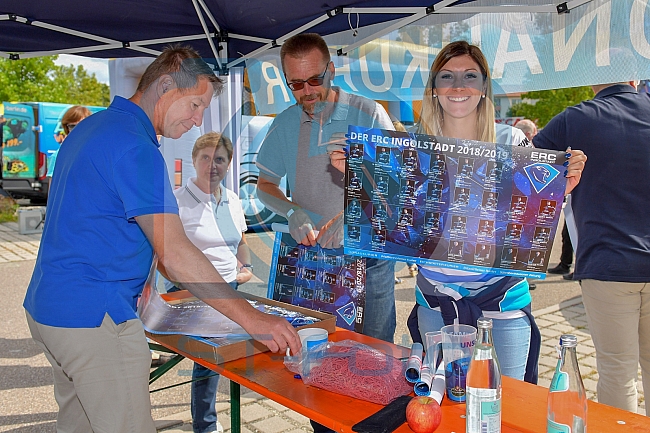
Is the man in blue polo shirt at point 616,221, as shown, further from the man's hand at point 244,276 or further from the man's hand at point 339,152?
the man's hand at point 244,276

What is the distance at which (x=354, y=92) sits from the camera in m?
2.31

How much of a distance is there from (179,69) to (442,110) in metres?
0.86

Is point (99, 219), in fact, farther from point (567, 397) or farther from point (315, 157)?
point (567, 397)

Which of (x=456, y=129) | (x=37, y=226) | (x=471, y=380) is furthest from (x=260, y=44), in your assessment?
(x=37, y=226)

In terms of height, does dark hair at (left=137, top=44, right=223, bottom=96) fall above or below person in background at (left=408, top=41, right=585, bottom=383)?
above

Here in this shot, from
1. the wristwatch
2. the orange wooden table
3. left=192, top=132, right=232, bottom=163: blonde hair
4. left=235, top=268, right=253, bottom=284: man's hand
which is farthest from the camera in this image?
left=235, top=268, right=253, bottom=284: man's hand

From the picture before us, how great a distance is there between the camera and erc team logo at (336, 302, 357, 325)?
7.16ft

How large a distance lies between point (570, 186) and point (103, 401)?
1.46 m

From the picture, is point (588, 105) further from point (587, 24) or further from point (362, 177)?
point (362, 177)

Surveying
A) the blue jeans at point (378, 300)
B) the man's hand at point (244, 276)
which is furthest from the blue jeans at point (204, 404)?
the blue jeans at point (378, 300)

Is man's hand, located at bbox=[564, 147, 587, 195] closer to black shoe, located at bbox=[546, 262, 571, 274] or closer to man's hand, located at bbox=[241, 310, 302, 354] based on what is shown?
man's hand, located at bbox=[241, 310, 302, 354]

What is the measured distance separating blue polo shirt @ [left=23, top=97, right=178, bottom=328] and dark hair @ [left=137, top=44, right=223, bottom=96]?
0.65 feet

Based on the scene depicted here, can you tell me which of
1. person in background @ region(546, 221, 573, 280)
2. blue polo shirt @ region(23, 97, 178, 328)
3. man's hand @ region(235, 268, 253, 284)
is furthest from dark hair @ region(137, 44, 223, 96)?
person in background @ region(546, 221, 573, 280)

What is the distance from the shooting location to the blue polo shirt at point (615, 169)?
2453mm
